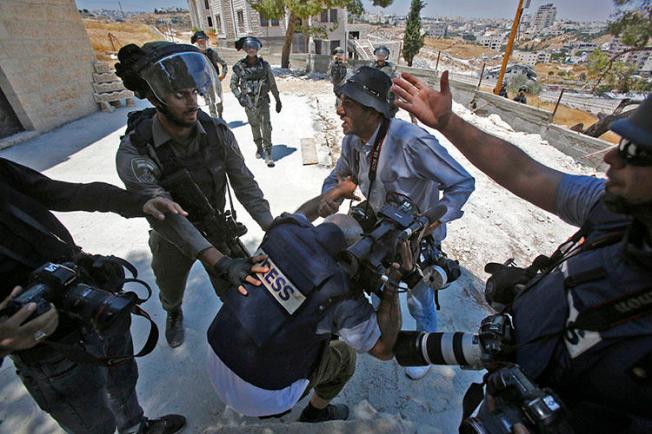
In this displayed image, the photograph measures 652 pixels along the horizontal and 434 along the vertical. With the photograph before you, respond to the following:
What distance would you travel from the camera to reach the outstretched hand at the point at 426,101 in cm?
154

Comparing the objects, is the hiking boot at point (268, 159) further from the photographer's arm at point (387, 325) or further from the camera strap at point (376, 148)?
the photographer's arm at point (387, 325)

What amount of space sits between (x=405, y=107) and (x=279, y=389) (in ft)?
5.07

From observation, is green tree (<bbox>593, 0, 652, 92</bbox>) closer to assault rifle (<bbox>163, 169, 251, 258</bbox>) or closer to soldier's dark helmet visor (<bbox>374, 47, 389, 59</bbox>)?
soldier's dark helmet visor (<bbox>374, 47, 389, 59</bbox>)

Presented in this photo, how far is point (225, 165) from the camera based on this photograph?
2359mm

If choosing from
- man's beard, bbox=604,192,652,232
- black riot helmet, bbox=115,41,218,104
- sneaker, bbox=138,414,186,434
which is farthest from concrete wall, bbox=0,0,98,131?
man's beard, bbox=604,192,652,232

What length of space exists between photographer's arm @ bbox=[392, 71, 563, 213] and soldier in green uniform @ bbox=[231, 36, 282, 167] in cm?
474

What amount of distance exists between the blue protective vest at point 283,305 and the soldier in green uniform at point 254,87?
16.3 feet

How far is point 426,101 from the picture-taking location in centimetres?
159

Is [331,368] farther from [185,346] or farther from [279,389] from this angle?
[185,346]

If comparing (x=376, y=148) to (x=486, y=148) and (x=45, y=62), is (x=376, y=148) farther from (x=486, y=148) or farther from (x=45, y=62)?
(x=45, y=62)

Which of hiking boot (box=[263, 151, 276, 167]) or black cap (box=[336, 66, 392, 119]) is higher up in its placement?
black cap (box=[336, 66, 392, 119])

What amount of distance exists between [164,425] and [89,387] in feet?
2.34

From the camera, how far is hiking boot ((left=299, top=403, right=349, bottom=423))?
2117 mm

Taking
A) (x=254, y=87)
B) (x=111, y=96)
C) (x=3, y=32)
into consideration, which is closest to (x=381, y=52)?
(x=254, y=87)
